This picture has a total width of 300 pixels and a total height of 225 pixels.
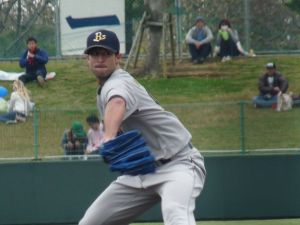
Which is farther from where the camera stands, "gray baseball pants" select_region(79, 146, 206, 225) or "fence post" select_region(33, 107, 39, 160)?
"fence post" select_region(33, 107, 39, 160)

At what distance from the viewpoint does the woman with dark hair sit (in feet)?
63.9

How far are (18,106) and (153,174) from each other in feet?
31.2

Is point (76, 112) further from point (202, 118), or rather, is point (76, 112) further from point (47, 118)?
point (202, 118)

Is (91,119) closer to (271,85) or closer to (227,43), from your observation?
(271,85)

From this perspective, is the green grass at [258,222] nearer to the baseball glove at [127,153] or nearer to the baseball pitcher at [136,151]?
the baseball pitcher at [136,151]

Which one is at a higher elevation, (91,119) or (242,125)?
(91,119)

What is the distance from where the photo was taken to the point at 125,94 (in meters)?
6.32

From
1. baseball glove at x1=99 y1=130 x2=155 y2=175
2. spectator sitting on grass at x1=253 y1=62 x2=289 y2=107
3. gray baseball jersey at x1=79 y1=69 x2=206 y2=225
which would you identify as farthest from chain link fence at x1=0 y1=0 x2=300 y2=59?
baseball glove at x1=99 y1=130 x2=155 y2=175

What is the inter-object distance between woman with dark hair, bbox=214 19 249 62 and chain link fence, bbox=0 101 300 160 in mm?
4975

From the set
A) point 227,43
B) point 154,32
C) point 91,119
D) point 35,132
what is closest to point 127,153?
point 91,119

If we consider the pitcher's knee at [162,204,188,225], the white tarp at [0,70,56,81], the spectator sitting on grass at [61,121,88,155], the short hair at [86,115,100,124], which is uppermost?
the white tarp at [0,70,56,81]

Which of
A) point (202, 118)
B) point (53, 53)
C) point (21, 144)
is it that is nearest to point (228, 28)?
point (53, 53)

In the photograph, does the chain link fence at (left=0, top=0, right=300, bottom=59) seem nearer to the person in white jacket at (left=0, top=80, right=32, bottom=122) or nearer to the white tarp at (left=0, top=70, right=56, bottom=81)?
the white tarp at (left=0, top=70, right=56, bottom=81)

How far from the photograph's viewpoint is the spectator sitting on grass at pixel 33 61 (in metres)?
18.1
